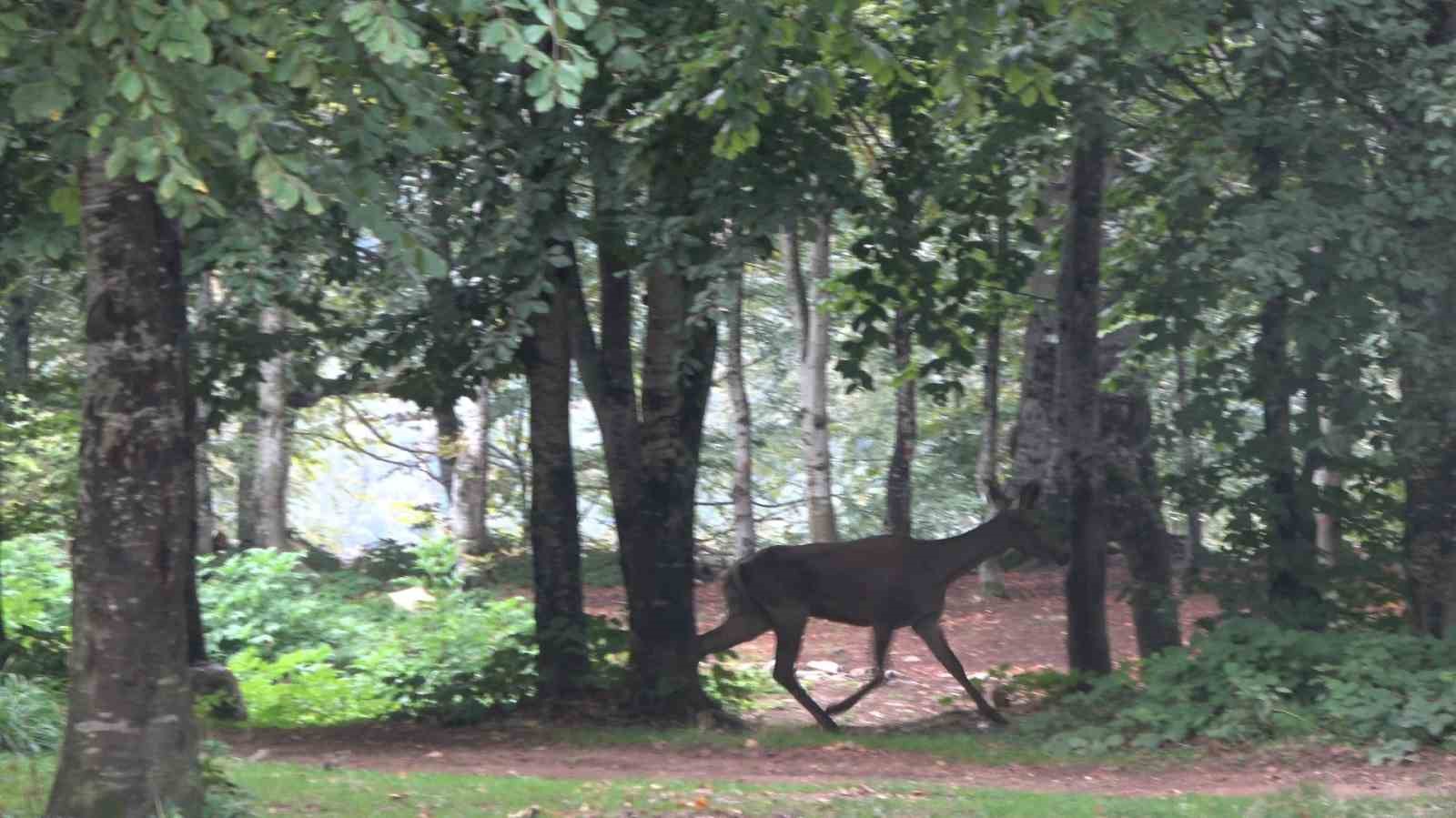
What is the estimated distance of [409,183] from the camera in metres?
12.5

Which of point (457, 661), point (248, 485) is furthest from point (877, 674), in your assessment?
point (248, 485)

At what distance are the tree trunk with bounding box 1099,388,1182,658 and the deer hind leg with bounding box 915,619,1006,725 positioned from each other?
1681mm

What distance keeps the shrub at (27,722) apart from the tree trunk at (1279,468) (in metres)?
9.19

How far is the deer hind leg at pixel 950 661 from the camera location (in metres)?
14.0

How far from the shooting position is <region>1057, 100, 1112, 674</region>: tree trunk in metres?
14.0

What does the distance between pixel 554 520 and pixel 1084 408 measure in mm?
4795

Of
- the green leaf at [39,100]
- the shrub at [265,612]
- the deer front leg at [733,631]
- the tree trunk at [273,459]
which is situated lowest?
the deer front leg at [733,631]

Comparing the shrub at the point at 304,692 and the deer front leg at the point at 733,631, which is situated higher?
the deer front leg at the point at 733,631

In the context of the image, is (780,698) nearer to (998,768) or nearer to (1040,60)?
(998,768)

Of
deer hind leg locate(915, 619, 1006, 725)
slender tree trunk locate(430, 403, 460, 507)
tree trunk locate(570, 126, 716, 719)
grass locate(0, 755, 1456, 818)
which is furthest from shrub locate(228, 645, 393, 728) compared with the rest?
slender tree trunk locate(430, 403, 460, 507)

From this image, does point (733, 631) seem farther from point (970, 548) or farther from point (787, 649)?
point (970, 548)

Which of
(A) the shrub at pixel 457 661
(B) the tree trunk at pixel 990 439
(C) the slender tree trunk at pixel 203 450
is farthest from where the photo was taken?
→ (B) the tree trunk at pixel 990 439

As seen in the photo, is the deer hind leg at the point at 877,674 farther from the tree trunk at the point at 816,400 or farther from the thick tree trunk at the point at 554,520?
the tree trunk at the point at 816,400

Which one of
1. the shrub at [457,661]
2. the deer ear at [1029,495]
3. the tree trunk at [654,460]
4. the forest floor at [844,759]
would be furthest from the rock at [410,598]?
the deer ear at [1029,495]
